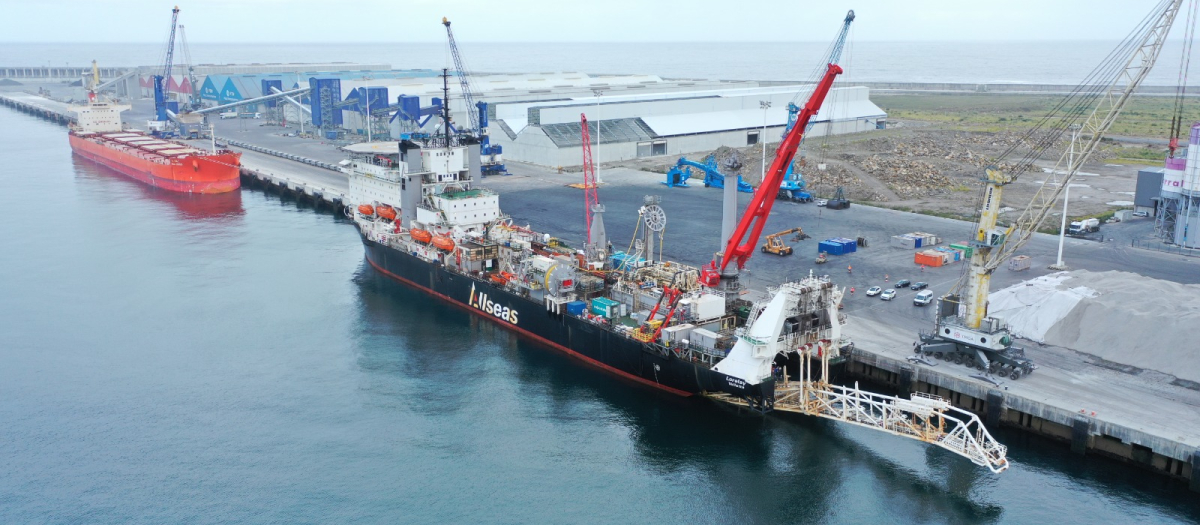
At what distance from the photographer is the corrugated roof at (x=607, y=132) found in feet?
343

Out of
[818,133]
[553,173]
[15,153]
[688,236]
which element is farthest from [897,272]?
[15,153]

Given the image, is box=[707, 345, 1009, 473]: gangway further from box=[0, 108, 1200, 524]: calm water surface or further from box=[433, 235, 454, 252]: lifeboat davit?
box=[433, 235, 454, 252]: lifeboat davit

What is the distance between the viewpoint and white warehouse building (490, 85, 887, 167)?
106m

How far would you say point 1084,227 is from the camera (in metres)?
65.7

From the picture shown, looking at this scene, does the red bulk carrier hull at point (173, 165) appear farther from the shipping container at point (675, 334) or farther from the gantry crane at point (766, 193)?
the shipping container at point (675, 334)

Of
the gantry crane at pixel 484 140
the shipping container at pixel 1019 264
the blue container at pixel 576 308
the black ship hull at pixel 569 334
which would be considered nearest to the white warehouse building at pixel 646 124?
the gantry crane at pixel 484 140

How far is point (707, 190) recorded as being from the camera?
88312mm

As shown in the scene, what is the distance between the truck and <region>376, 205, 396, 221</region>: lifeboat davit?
163 feet

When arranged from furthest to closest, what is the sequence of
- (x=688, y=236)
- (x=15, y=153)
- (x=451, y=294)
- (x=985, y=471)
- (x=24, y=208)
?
(x=15, y=153) → (x=24, y=208) → (x=688, y=236) → (x=451, y=294) → (x=985, y=471)

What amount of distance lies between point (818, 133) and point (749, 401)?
Answer: 9343cm

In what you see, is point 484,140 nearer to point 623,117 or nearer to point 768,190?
point 623,117

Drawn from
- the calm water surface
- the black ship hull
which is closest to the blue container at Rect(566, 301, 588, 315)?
the black ship hull

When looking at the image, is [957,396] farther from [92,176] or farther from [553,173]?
[92,176]

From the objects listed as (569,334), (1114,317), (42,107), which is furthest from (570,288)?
(42,107)
